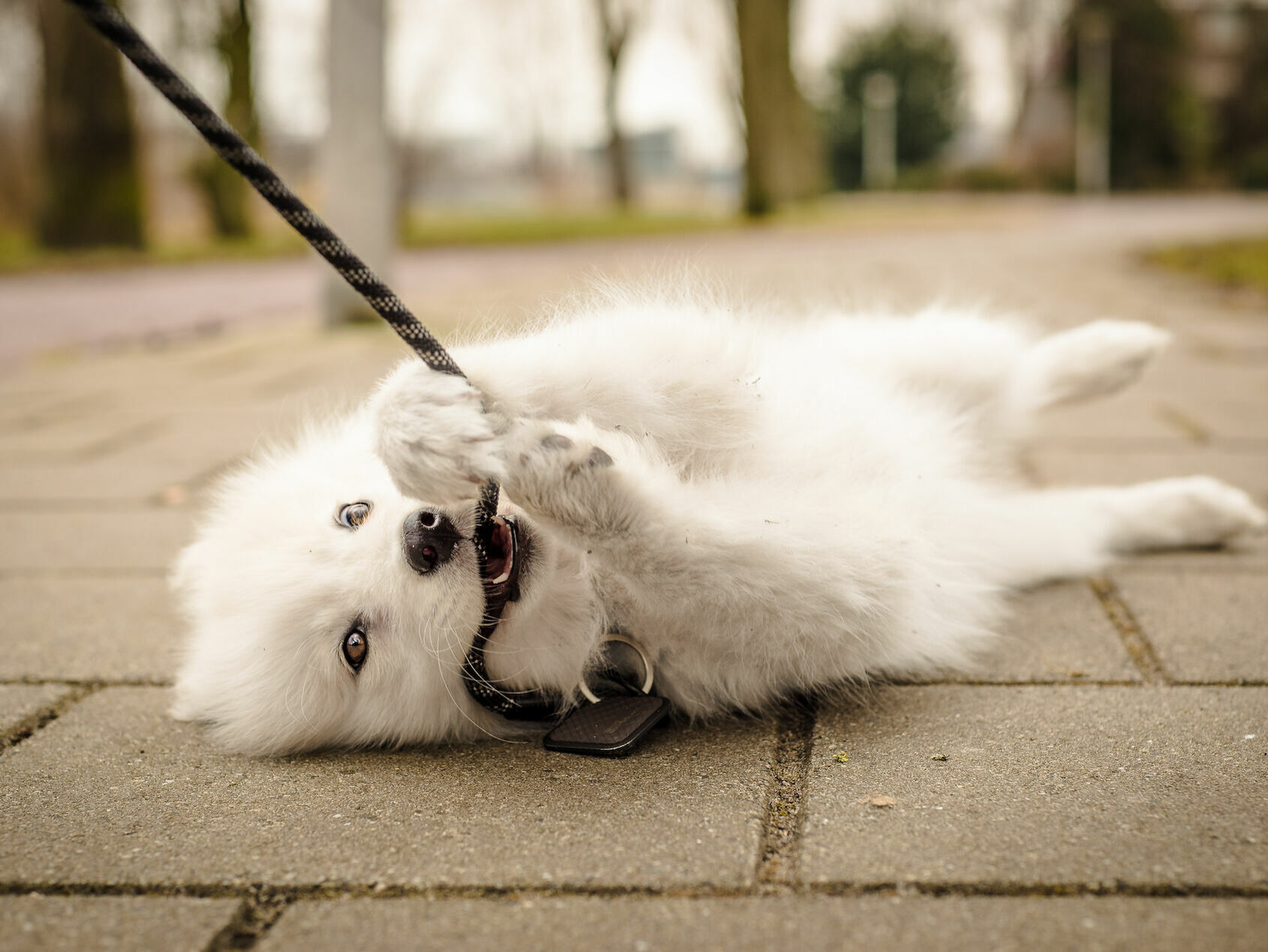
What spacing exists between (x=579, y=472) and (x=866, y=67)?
133ft

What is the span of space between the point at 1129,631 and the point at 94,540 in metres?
2.42

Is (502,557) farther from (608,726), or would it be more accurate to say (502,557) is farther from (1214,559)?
(1214,559)

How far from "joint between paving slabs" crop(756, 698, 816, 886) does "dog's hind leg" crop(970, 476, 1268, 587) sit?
730 millimetres

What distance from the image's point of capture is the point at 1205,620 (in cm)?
204

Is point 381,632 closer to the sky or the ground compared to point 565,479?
closer to the ground

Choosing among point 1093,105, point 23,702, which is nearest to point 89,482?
point 23,702

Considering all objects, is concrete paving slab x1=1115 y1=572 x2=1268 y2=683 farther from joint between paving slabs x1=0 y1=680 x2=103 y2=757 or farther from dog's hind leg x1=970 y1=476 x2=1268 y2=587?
joint between paving slabs x1=0 y1=680 x2=103 y2=757

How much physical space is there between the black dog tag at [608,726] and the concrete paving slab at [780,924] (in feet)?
1.20

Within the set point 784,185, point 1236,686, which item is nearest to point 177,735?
point 1236,686

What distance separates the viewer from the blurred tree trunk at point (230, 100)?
650 inches

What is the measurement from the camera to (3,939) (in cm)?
119

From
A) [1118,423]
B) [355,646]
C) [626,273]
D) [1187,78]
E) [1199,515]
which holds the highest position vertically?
[1187,78]

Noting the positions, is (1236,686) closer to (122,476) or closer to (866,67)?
(122,476)

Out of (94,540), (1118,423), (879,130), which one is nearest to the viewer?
(94,540)
